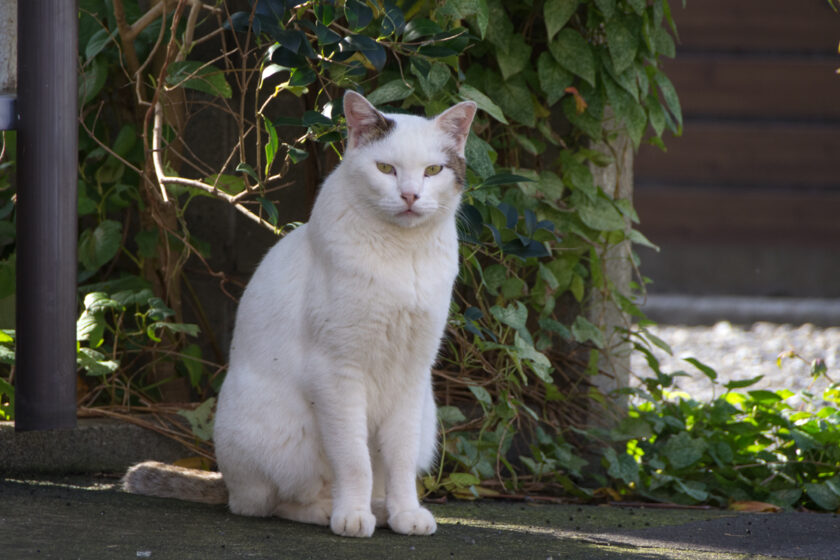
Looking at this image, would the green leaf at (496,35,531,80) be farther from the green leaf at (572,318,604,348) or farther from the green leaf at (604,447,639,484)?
the green leaf at (604,447,639,484)

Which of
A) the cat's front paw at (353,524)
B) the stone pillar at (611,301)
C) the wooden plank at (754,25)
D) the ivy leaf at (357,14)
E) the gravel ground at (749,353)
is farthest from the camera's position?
the wooden plank at (754,25)

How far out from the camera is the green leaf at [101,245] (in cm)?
334

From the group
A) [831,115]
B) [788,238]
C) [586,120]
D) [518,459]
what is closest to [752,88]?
[831,115]

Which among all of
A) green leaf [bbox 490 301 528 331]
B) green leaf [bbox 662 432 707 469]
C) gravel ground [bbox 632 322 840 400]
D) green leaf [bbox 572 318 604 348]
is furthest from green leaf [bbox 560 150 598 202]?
gravel ground [bbox 632 322 840 400]

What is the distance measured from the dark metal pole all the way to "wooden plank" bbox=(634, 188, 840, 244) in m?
5.19

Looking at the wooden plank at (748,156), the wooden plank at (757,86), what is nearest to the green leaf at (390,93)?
the wooden plank at (748,156)

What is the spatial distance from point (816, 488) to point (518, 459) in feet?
3.15

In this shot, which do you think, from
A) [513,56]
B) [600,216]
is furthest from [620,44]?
[600,216]

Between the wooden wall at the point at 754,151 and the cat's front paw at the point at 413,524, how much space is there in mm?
5101

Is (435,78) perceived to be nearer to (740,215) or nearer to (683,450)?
(683,450)

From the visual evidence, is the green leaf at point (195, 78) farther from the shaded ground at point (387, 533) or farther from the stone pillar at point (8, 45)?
the shaded ground at point (387, 533)

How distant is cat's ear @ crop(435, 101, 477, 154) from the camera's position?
246 centimetres

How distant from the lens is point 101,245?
3.35 metres

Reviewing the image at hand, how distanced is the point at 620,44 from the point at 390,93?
823 mm
